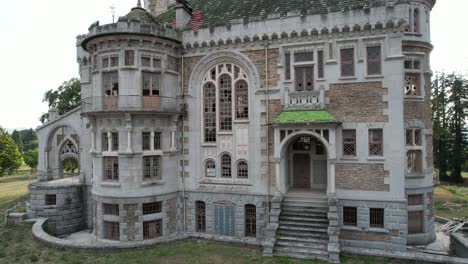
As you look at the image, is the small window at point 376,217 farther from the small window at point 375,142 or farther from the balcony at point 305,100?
the balcony at point 305,100

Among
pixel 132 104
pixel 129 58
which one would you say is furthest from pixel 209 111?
pixel 129 58

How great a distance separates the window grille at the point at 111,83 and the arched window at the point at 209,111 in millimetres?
5670

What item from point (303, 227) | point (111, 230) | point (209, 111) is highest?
point (209, 111)

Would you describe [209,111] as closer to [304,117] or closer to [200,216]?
[304,117]

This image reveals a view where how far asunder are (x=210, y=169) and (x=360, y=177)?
9388mm

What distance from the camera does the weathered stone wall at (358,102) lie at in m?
18.1

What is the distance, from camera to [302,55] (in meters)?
19.6

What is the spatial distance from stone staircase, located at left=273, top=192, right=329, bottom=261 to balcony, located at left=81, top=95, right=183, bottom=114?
9578mm

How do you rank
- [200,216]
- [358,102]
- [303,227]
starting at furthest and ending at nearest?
[200,216] < [358,102] < [303,227]

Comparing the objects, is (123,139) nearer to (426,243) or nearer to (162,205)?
(162,205)

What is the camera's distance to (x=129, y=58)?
2042 cm

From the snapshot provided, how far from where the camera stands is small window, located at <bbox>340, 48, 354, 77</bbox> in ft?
61.4

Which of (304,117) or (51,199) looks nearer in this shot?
(304,117)

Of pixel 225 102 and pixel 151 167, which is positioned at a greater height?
pixel 225 102
